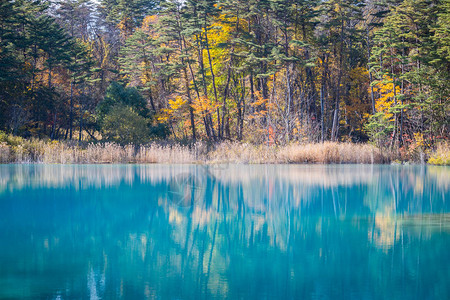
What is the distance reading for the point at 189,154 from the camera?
22312 mm

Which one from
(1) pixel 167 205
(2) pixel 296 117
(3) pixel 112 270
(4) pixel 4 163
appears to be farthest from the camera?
(2) pixel 296 117

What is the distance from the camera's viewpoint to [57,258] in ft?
15.4

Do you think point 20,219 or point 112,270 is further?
point 20,219

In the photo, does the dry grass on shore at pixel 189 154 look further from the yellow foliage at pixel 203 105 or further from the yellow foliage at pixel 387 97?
the yellow foliage at pixel 203 105

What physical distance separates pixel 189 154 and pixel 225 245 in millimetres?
17100

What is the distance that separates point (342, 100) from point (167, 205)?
80.3 ft

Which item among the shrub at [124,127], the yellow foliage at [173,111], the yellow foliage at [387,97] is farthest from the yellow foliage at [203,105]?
the yellow foliage at [387,97]

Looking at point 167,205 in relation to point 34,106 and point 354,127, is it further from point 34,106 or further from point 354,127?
point 354,127

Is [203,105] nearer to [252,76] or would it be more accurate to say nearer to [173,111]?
[173,111]

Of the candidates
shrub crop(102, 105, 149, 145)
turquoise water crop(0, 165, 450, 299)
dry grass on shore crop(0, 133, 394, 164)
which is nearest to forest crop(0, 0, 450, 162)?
shrub crop(102, 105, 149, 145)

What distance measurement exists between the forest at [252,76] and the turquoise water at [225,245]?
1453 centimetres

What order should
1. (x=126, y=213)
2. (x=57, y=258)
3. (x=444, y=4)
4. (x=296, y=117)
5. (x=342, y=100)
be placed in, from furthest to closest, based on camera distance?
1. (x=342, y=100)
2. (x=296, y=117)
3. (x=444, y=4)
4. (x=126, y=213)
5. (x=57, y=258)

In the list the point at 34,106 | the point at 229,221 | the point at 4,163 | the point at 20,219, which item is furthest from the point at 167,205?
the point at 34,106

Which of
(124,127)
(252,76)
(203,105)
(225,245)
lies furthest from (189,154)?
(225,245)
